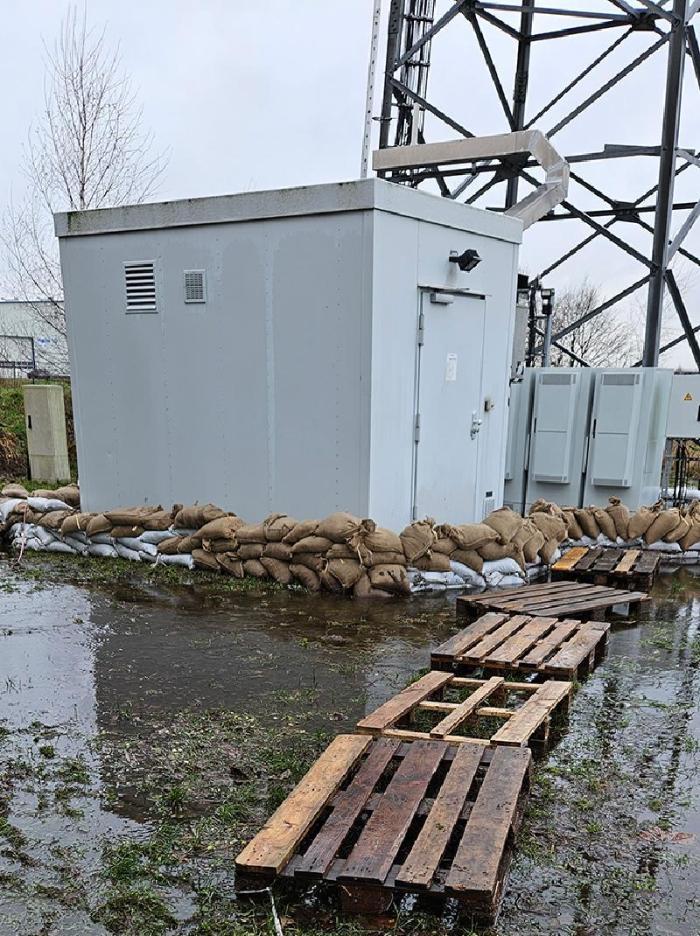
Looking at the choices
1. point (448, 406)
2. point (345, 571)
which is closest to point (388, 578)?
point (345, 571)

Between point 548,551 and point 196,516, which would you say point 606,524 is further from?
point 196,516

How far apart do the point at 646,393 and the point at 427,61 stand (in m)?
7.15

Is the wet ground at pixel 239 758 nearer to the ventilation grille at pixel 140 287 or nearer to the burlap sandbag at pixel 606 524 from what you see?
the burlap sandbag at pixel 606 524

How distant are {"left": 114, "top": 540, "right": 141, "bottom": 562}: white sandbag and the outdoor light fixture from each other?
4.12 metres

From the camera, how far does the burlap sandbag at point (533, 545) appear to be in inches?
291

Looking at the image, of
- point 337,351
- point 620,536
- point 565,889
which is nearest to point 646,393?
point 620,536

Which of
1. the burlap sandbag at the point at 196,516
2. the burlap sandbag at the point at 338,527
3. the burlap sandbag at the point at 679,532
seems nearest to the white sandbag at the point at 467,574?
the burlap sandbag at the point at 338,527

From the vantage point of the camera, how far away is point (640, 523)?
8.31 meters

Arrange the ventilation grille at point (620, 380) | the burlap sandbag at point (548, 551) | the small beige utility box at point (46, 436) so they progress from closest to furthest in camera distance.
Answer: the burlap sandbag at point (548, 551) < the ventilation grille at point (620, 380) < the small beige utility box at point (46, 436)

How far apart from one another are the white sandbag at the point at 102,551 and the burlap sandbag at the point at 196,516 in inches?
31.5

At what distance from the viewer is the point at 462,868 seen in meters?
2.73

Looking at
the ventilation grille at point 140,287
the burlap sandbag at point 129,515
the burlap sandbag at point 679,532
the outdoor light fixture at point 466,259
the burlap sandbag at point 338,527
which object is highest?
the outdoor light fixture at point 466,259

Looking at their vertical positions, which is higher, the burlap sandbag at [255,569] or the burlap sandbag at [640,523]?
the burlap sandbag at [640,523]

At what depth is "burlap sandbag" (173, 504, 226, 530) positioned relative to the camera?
7430mm
